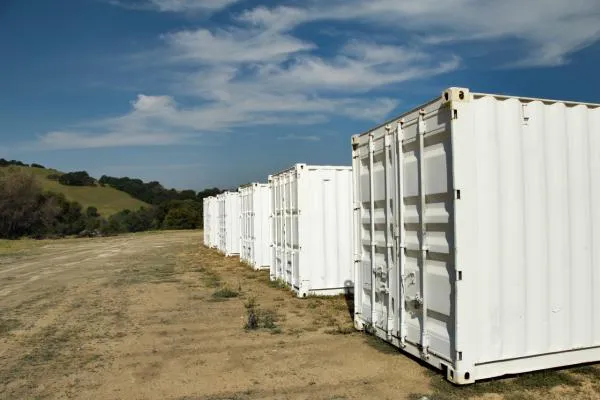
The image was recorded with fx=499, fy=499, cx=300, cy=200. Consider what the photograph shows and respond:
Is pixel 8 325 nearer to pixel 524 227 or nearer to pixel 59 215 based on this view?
pixel 524 227

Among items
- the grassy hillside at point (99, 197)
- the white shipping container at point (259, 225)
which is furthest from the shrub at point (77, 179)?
the white shipping container at point (259, 225)

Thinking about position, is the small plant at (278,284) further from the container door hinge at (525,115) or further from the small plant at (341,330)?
the container door hinge at (525,115)

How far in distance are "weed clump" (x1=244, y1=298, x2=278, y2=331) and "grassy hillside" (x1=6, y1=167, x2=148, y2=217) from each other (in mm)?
74554

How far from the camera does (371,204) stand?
294 inches

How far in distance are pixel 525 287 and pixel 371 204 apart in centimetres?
257

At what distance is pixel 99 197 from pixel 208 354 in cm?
9179

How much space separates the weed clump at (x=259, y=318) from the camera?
884 cm

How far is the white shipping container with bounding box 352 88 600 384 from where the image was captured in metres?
5.30

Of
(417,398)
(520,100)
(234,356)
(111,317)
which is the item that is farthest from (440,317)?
(111,317)

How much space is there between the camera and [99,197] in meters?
91.9

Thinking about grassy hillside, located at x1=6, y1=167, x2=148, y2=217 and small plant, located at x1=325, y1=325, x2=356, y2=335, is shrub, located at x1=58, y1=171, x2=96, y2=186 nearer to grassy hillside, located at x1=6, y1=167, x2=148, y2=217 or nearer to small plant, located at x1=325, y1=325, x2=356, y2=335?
grassy hillside, located at x1=6, y1=167, x2=148, y2=217

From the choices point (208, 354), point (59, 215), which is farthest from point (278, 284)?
point (59, 215)

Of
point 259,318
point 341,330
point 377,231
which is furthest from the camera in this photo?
point 259,318

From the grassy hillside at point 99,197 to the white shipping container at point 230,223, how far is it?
2316 inches
